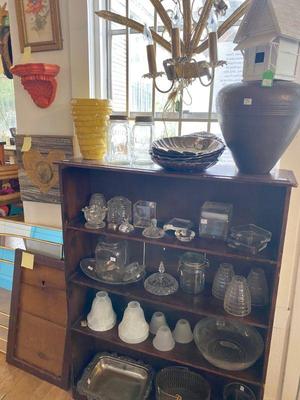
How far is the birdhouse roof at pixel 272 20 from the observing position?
0.91 m

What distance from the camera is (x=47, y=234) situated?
1.73 metres

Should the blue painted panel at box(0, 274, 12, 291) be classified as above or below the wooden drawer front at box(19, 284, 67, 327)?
below

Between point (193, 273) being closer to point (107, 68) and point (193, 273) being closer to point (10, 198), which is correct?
point (107, 68)

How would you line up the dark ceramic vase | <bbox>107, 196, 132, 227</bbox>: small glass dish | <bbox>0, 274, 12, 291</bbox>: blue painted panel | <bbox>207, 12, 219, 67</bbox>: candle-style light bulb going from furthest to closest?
<bbox>0, 274, 12, 291</bbox>: blue painted panel < <bbox>107, 196, 132, 227</bbox>: small glass dish < <bbox>207, 12, 219, 67</bbox>: candle-style light bulb < the dark ceramic vase

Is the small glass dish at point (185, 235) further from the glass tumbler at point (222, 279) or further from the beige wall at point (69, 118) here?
the beige wall at point (69, 118)

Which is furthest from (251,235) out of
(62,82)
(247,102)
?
(62,82)

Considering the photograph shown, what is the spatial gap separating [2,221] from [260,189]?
1.55 m

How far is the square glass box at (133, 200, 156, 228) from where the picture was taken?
1353 mm

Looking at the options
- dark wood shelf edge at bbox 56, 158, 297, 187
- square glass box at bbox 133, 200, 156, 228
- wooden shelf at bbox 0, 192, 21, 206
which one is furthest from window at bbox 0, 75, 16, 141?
square glass box at bbox 133, 200, 156, 228

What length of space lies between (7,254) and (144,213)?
112 centimetres

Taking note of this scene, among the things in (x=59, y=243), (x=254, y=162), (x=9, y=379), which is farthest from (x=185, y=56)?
(x=9, y=379)

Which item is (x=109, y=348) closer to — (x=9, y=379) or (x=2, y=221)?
(x=9, y=379)

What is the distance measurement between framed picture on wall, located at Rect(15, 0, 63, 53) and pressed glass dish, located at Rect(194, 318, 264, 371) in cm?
152

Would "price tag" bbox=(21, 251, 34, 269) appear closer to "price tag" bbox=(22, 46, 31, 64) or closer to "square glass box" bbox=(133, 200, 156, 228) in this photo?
"square glass box" bbox=(133, 200, 156, 228)
